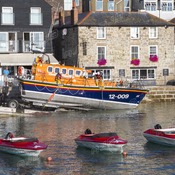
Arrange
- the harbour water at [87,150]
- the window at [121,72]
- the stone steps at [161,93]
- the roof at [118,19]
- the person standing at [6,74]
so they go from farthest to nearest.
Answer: the window at [121,72] < the roof at [118,19] < the stone steps at [161,93] < the person standing at [6,74] < the harbour water at [87,150]

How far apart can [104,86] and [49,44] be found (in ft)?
54.6

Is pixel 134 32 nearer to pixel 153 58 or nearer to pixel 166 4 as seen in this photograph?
pixel 153 58

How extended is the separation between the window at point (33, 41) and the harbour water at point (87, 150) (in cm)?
1570

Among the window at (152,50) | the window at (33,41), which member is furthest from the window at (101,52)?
the window at (33,41)

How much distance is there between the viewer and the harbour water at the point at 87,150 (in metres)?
37.1

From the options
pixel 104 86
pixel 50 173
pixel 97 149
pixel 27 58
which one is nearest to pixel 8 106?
pixel 104 86

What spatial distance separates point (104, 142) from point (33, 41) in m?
36.3

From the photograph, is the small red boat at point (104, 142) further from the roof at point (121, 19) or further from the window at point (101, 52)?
the roof at point (121, 19)

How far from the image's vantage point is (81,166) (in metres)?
37.7

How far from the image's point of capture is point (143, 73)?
77.5m

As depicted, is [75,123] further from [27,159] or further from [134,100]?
[27,159]

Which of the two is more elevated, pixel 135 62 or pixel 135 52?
pixel 135 52

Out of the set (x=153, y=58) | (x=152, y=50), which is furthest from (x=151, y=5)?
(x=153, y=58)

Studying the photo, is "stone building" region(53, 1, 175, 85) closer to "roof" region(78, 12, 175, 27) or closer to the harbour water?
"roof" region(78, 12, 175, 27)
